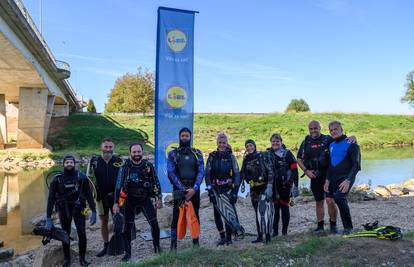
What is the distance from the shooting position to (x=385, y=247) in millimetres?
5262

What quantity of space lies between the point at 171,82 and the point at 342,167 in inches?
160

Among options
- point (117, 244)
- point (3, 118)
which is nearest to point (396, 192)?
point (117, 244)

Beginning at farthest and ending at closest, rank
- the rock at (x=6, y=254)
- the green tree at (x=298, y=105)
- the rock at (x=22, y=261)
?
1. the green tree at (x=298, y=105)
2. the rock at (x=6, y=254)
3. the rock at (x=22, y=261)

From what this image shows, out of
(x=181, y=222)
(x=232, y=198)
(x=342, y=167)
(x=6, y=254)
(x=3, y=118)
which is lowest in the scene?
(x=6, y=254)

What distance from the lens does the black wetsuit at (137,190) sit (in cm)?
606

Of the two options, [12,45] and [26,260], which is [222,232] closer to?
[26,260]

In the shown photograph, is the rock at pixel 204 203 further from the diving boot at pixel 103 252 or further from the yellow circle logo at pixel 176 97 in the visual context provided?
the diving boot at pixel 103 252

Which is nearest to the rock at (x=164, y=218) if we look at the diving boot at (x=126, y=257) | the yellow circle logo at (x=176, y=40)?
the diving boot at (x=126, y=257)

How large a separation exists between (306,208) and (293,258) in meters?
4.98

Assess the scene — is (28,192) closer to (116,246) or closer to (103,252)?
(103,252)

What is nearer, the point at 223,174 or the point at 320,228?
the point at 223,174

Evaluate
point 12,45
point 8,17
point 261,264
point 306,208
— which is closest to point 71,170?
point 261,264

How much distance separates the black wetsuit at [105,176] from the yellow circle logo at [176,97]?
93.8 inches

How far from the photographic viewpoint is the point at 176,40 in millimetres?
8742
